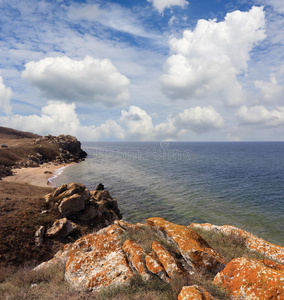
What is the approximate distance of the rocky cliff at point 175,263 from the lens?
5262 millimetres

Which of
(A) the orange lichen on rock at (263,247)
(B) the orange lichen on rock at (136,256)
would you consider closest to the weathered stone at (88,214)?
(B) the orange lichen on rock at (136,256)

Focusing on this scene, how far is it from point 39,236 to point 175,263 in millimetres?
12219

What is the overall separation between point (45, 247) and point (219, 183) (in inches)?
1645

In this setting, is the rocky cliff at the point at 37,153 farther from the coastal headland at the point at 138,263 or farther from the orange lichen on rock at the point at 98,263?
the orange lichen on rock at the point at 98,263

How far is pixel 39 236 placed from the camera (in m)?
13.6

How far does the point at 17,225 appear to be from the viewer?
14.0 metres

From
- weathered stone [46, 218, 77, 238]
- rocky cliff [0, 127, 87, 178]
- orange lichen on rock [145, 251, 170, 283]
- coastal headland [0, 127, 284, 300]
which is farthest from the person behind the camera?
A: rocky cliff [0, 127, 87, 178]

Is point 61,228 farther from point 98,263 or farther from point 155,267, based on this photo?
point 155,267

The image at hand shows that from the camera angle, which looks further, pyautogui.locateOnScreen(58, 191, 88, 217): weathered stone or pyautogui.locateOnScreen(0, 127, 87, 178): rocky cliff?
pyautogui.locateOnScreen(0, 127, 87, 178): rocky cliff

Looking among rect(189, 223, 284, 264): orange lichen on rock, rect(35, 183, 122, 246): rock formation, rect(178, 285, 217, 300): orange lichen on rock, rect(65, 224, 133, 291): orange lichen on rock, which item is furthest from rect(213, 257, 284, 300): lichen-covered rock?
rect(35, 183, 122, 246): rock formation

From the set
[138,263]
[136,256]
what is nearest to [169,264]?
[138,263]

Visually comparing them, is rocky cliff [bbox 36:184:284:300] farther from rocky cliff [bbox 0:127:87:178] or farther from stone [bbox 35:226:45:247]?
rocky cliff [bbox 0:127:87:178]

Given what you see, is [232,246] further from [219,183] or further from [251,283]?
[219,183]

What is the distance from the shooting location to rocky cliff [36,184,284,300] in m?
5.26
